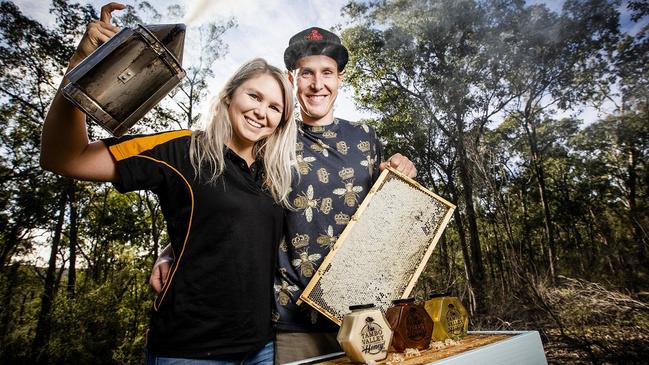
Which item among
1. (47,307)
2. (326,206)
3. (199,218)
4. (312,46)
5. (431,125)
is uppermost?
(431,125)

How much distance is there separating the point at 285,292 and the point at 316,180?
783 mm

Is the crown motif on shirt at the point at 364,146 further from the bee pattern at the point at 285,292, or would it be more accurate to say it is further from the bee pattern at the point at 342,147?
the bee pattern at the point at 285,292

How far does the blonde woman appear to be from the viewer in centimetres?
159

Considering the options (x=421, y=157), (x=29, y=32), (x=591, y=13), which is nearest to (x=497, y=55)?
(x=591, y=13)

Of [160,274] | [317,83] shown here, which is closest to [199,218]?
[160,274]

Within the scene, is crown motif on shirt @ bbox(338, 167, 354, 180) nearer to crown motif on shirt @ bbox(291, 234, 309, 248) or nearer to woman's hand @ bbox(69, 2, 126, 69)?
crown motif on shirt @ bbox(291, 234, 309, 248)

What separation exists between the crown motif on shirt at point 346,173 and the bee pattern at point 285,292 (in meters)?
0.83

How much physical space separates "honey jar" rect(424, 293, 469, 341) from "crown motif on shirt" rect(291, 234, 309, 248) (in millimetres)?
835

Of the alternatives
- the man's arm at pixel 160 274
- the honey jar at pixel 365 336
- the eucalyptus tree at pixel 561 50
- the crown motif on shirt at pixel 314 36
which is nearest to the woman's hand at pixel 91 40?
the man's arm at pixel 160 274

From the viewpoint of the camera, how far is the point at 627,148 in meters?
14.1

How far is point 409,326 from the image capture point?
1540 mm

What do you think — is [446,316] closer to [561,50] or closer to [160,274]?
[160,274]

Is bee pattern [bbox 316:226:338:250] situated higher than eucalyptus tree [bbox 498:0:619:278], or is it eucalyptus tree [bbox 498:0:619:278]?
eucalyptus tree [bbox 498:0:619:278]

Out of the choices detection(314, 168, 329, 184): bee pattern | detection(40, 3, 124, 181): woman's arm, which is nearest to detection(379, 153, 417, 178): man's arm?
detection(314, 168, 329, 184): bee pattern
